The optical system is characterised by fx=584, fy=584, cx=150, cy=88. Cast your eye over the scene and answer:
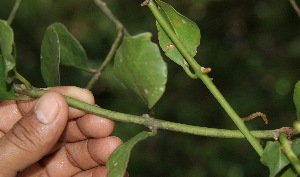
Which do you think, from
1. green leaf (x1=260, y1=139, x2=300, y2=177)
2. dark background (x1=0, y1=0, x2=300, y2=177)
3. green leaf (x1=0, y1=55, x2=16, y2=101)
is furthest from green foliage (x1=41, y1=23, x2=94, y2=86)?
dark background (x1=0, y1=0, x2=300, y2=177)

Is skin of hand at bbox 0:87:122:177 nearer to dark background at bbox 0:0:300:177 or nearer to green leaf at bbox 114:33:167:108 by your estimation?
green leaf at bbox 114:33:167:108

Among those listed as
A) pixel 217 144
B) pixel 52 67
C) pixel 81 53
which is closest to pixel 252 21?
pixel 217 144

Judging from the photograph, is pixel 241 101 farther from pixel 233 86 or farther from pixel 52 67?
pixel 52 67

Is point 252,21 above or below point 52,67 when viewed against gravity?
below

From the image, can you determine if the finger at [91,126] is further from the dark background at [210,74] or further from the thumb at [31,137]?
the dark background at [210,74]

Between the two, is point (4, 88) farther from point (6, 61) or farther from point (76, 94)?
point (76, 94)

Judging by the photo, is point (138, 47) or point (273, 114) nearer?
point (138, 47)

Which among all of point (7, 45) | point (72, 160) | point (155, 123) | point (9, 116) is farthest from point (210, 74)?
point (7, 45)
